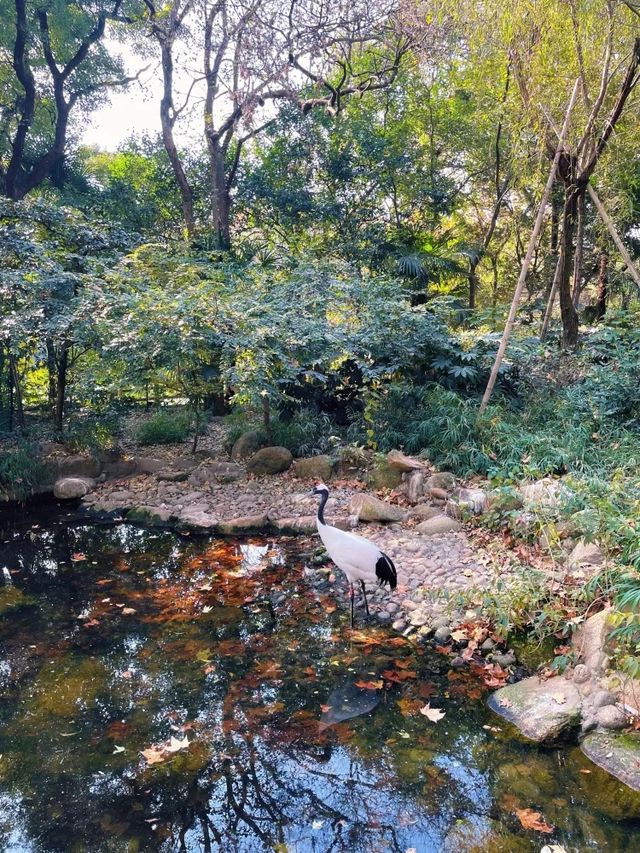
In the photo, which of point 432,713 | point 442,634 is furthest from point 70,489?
point 432,713

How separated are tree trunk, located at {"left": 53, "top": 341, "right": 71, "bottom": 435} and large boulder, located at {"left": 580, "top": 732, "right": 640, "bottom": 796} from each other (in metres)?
6.82

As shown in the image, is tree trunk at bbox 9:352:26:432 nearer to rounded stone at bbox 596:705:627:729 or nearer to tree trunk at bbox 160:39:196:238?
tree trunk at bbox 160:39:196:238

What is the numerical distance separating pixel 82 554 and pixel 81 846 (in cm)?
354

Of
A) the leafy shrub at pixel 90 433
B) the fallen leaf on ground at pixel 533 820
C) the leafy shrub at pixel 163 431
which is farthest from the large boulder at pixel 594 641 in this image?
the leafy shrub at pixel 163 431

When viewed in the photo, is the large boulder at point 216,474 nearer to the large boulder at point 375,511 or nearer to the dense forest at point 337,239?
the dense forest at point 337,239

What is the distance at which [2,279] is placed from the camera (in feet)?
19.9

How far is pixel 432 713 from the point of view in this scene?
320cm

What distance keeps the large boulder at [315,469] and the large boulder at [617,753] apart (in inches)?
165

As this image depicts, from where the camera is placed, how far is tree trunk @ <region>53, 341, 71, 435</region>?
24.5 ft

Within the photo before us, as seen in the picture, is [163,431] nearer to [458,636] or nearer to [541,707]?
[458,636]

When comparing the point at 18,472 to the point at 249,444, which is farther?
the point at 249,444

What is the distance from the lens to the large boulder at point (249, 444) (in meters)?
7.59

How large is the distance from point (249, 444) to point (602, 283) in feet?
24.3

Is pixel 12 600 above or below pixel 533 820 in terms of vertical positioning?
below
